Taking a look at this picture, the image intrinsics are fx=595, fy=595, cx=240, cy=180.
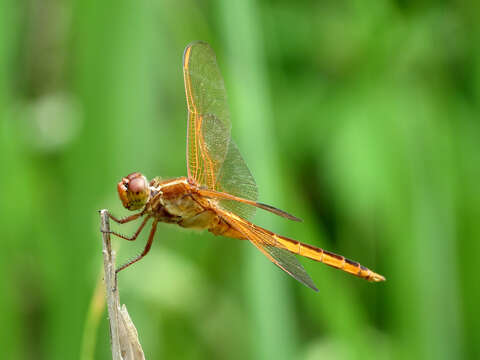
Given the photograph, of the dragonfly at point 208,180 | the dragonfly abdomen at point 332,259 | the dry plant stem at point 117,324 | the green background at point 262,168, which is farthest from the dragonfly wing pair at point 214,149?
the dry plant stem at point 117,324

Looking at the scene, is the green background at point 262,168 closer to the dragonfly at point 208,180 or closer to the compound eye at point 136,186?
the dragonfly at point 208,180

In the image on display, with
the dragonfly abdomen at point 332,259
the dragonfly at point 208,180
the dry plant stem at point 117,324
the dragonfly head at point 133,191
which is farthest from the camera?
the dragonfly abdomen at point 332,259

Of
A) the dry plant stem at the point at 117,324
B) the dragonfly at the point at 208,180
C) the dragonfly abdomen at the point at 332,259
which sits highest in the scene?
the dragonfly at the point at 208,180

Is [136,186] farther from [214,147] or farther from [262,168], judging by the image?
[262,168]

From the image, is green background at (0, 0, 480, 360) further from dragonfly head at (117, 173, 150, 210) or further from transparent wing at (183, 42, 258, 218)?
dragonfly head at (117, 173, 150, 210)

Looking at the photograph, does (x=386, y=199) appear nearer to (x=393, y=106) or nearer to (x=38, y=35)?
(x=393, y=106)

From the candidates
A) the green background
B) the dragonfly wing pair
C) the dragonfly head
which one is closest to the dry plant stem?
the green background
